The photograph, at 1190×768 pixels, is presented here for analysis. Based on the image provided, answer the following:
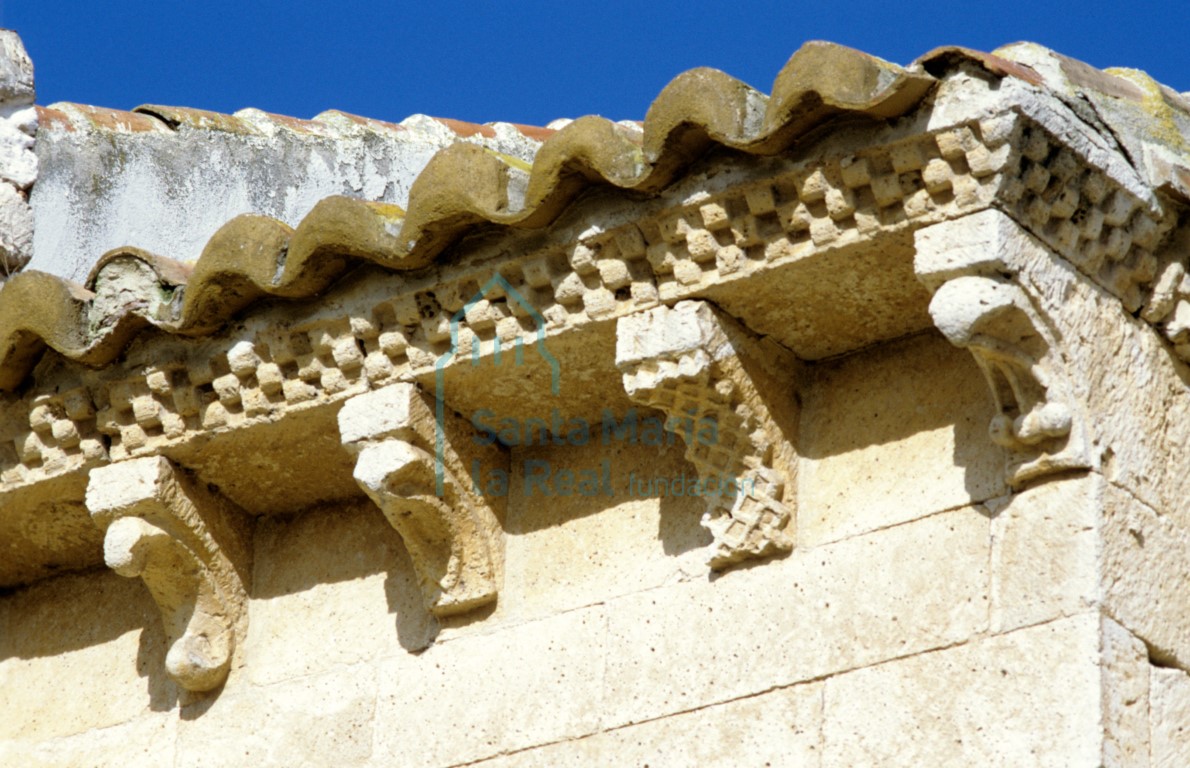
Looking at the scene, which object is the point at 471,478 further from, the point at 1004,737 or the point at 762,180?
the point at 1004,737

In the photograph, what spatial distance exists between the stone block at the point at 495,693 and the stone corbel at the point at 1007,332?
1.14 meters

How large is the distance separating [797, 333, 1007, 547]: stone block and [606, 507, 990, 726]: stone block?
3.0 inches

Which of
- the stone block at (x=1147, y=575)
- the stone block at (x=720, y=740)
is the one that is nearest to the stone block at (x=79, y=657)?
the stone block at (x=720, y=740)

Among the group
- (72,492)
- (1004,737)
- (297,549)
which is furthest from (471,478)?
(1004,737)

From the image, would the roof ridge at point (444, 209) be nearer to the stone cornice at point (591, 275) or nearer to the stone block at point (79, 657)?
the stone cornice at point (591, 275)

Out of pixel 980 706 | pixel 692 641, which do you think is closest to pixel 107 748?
pixel 692 641

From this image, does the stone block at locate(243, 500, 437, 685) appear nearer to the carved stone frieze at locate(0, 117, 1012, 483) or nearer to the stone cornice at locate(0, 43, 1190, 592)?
the stone cornice at locate(0, 43, 1190, 592)

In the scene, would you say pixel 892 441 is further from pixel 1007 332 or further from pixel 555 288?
pixel 555 288

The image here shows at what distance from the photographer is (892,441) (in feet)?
17.3

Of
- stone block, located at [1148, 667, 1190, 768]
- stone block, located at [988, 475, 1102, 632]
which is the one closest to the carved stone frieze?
stone block, located at [988, 475, 1102, 632]

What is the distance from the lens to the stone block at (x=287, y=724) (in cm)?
568

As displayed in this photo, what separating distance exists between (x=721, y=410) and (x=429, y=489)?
31.3 inches

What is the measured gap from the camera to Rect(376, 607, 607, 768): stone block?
5.40m

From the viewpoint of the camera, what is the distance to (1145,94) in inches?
207
